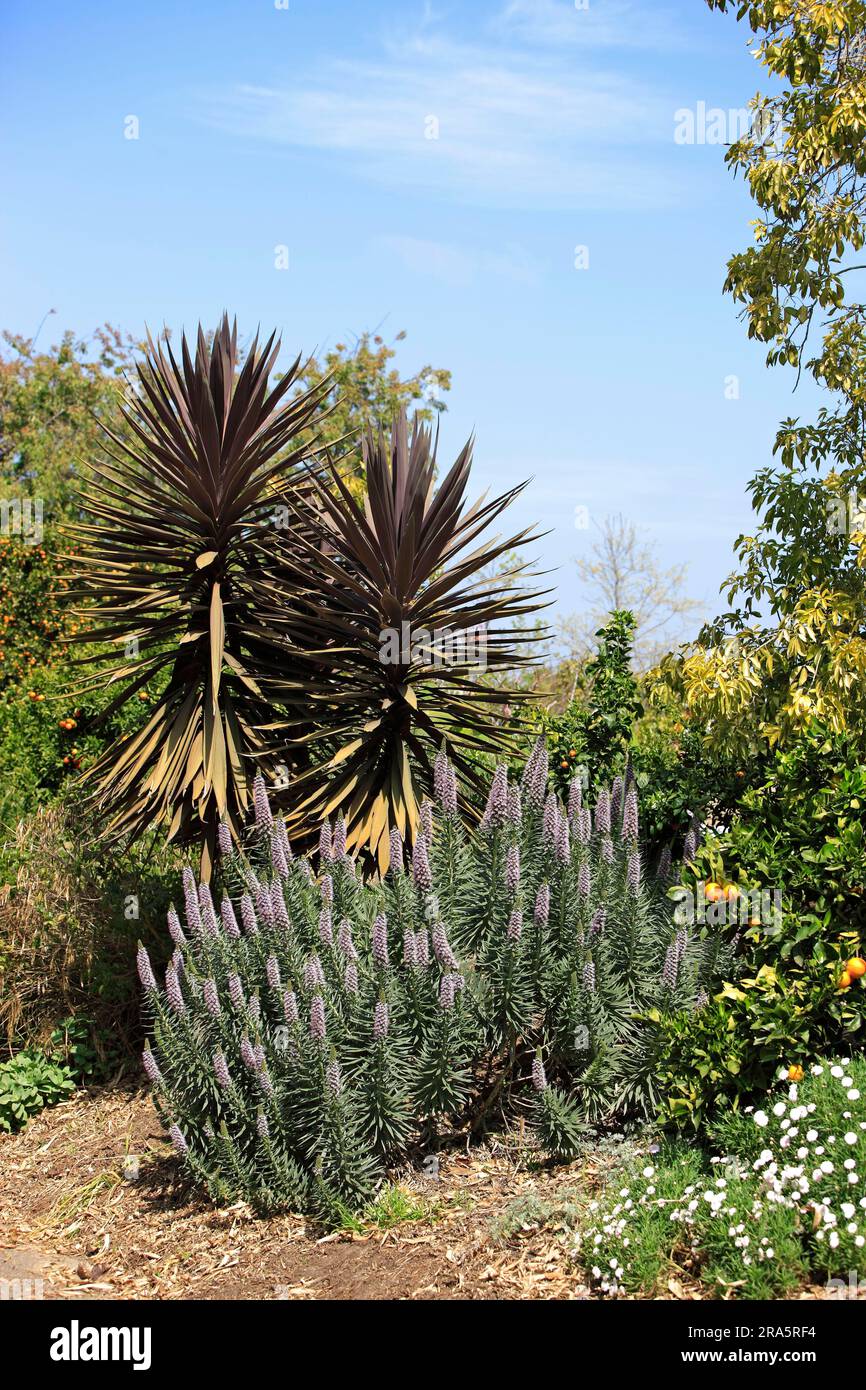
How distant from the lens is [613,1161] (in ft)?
17.1

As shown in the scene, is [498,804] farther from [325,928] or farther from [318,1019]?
[318,1019]

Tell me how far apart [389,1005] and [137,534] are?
382 centimetres

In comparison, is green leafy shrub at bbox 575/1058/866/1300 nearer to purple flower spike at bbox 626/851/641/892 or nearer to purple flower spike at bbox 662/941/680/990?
purple flower spike at bbox 662/941/680/990

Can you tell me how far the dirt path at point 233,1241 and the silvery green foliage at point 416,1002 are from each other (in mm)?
188

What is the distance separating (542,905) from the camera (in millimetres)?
5387

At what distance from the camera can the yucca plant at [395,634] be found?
7.06 meters

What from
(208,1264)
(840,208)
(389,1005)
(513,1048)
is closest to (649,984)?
(513,1048)

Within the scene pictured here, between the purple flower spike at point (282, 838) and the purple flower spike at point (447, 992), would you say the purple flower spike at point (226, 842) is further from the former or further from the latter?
the purple flower spike at point (447, 992)

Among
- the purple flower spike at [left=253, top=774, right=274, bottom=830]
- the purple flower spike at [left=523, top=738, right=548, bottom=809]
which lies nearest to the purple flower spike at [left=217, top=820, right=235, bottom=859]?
the purple flower spike at [left=253, top=774, right=274, bottom=830]

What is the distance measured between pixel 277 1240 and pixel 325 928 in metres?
1.31

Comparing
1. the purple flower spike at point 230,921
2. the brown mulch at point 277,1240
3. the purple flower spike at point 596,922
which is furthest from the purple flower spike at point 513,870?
the purple flower spike at point 230,921

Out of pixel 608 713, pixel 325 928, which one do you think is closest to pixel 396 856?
pixel 325 928

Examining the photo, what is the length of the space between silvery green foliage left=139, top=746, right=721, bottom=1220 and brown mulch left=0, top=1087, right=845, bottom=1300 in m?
0.17

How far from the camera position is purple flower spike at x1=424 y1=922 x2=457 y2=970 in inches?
210
